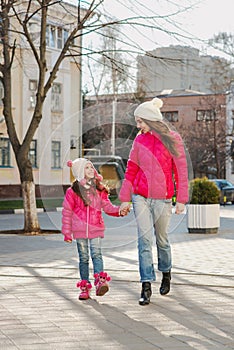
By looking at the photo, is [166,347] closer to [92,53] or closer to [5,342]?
[5,342]

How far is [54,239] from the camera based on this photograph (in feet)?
49.4

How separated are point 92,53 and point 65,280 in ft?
28.2

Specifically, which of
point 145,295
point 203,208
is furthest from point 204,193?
point 145,295

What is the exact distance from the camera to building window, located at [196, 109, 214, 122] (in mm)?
61584

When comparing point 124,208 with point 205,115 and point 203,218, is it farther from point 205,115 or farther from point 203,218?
point 205,115

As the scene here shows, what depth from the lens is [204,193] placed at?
16688 mm

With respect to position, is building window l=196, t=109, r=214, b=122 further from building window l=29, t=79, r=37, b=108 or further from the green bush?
the green bush

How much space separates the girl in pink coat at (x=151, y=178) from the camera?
7.08 metres

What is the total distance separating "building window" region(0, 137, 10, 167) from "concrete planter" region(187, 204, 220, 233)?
21.8 meters

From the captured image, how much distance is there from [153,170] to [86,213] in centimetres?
93

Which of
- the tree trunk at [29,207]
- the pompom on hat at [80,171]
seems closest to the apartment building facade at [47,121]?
the tree trunk at [29,207]

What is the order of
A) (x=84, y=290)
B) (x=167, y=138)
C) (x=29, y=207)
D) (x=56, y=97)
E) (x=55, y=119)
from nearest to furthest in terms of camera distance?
(x=167, y=138), (x=84, y=290), (x=29, y=207), (x=55, y=119), (x=56, y=97)

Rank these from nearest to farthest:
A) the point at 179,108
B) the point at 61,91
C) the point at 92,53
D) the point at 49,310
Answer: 1. the point at 49,310
2. the point at 92,53
3. the point at 61,91
4. the point at 179,108

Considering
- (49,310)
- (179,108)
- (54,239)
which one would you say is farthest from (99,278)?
(179,108)
